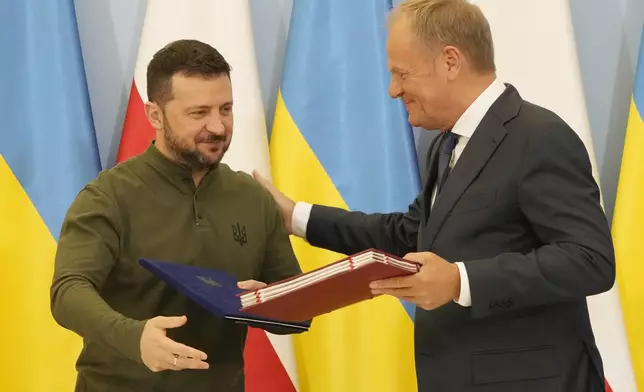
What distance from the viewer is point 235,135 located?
100.0 inches

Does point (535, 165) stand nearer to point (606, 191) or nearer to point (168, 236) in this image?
point (168, 236)

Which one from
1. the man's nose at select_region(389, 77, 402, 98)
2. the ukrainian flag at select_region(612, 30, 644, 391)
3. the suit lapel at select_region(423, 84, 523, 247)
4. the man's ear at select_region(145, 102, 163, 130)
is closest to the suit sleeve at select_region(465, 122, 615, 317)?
the suit lapel at select_region(423, 84, 523, 247)

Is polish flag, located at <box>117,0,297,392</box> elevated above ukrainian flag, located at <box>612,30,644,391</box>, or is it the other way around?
polish flag, located at <box>117,0,297,392</box>

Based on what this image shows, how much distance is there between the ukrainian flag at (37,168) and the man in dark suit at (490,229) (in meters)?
1.19

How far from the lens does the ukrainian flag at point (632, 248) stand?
2.46 metres

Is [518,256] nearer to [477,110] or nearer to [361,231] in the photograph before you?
[477,110]

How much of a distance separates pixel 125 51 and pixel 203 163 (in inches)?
46.2

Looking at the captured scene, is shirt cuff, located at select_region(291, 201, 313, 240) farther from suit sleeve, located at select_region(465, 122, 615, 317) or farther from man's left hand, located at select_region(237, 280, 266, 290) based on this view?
suit sleeve, located at select_region(465, 122, 615, 317)

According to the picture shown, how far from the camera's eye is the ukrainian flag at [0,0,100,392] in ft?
7.89

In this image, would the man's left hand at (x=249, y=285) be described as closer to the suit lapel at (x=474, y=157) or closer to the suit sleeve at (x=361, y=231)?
the suit lapel at (x=474, y=157)

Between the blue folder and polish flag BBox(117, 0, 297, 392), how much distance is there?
89 cm

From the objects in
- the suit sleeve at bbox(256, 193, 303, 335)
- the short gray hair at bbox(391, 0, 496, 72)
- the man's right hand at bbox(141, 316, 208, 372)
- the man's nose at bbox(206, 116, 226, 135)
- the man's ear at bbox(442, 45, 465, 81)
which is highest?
the short gray hair at bbox(391, 0, 496, 72)

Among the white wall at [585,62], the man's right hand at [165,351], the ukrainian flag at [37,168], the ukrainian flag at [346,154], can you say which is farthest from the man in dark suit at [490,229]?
the ukrainian flag at [37,168]

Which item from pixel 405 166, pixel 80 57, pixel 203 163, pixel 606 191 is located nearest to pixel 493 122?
pixel 203 163
